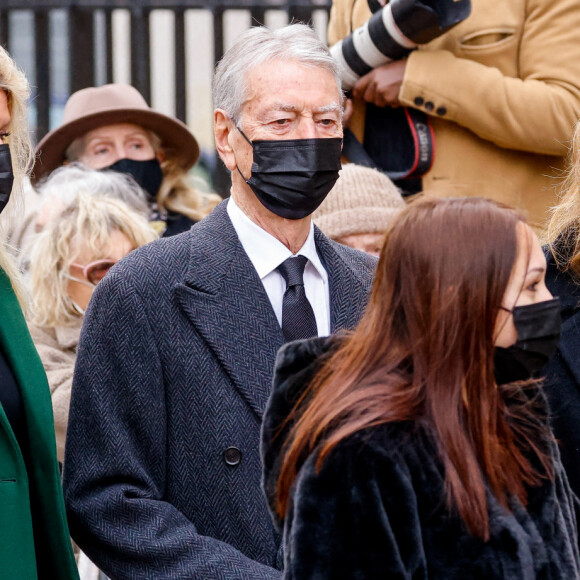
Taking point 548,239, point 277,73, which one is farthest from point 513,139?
point 277,73

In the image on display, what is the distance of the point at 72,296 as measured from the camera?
372cm

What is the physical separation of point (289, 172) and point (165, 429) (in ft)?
2.26

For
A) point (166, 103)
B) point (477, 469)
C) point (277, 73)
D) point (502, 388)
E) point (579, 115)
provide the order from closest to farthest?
1. point (477, 469)
2. point (502, 388)
3. point (277, 73)
4. point (579, 115)
5. point (166, 103)

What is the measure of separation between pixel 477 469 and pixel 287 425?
1.16 ft

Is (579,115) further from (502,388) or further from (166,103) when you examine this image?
(166,103)

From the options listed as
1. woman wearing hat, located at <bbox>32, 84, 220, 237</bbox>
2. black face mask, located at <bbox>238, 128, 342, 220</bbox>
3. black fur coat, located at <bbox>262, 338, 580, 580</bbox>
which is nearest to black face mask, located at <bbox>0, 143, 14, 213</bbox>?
black face mask, located at <bbox>238, 128, 342, 220</bbox>

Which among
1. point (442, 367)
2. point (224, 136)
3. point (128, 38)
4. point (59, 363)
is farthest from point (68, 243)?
point (128, 38)

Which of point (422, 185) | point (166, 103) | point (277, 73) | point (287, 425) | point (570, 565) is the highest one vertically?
point (277, 73)

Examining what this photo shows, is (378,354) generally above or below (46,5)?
above

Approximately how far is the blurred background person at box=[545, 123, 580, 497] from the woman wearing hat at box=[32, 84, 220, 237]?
6.91 feet

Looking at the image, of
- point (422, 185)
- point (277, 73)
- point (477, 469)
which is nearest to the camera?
point (477, 469)

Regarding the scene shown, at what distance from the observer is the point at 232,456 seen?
241 cm

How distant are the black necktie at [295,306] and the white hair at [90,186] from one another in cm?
160

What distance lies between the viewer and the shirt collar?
8.65 feet
